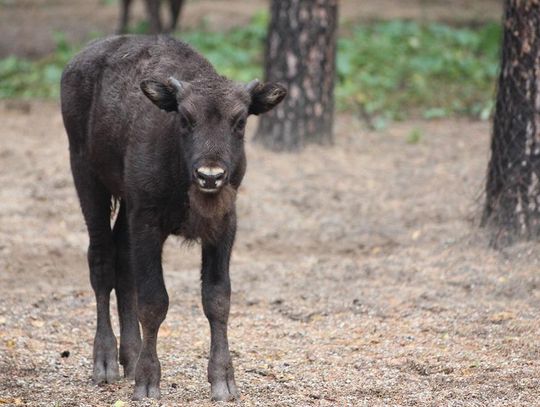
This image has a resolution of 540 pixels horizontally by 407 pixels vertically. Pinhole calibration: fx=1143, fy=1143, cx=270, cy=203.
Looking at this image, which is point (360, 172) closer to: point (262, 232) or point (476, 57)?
point (262, 232)

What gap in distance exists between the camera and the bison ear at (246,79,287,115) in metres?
5.93

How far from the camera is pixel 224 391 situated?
19.7ft

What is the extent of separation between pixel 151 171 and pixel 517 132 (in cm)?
387

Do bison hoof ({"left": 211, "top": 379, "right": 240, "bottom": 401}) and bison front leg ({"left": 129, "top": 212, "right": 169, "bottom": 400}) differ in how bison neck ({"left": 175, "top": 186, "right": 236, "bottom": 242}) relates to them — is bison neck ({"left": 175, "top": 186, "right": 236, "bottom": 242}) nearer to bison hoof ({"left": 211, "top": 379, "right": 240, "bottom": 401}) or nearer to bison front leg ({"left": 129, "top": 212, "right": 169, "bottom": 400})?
bison front leg ({"left": 129, "top": 212, "right": 169, "bottom": 400})

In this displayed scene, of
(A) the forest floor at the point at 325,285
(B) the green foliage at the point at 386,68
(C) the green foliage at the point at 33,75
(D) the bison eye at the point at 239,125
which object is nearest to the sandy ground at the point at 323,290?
(A) the forest floor at the point at 325,285

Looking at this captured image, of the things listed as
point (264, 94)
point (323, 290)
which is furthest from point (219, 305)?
point (323, 290)

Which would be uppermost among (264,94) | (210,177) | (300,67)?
(264,94)

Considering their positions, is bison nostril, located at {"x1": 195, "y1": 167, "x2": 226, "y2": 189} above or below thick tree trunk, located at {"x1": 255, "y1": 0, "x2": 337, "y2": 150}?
above

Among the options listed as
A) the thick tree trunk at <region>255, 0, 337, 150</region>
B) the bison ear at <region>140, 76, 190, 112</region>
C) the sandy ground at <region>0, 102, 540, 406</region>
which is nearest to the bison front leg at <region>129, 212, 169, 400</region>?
the sandy ground at <region>0, 102, 540, 406</region>

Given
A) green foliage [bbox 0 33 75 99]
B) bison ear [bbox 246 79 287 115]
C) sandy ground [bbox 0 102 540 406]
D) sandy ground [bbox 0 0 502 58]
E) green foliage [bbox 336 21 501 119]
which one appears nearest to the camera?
bison ear [bbox 246 79 287 115]

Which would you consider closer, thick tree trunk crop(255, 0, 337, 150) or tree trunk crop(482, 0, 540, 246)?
tree trunk crop(482, 0, 540, 246)

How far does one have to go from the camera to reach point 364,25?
→ 2009cm

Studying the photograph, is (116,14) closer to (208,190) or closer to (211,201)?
(211,201)

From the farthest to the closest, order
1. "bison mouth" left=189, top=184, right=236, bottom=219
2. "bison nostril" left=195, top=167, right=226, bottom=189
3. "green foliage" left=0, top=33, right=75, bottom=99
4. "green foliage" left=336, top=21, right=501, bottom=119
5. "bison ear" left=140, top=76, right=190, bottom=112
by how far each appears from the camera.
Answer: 1. "green foliage" left=0, top=33, right=75, bottom=99
2. "green foliage" left=336, top=21, right=501, bottom=119
3. "bison ear" left=140, top=76, right=190, bottom=112
4. "bison mouth" left=189, top=184, right=236, bottom=219
5. "bison nostril" left=195, top=167, right=226, bottom=189
